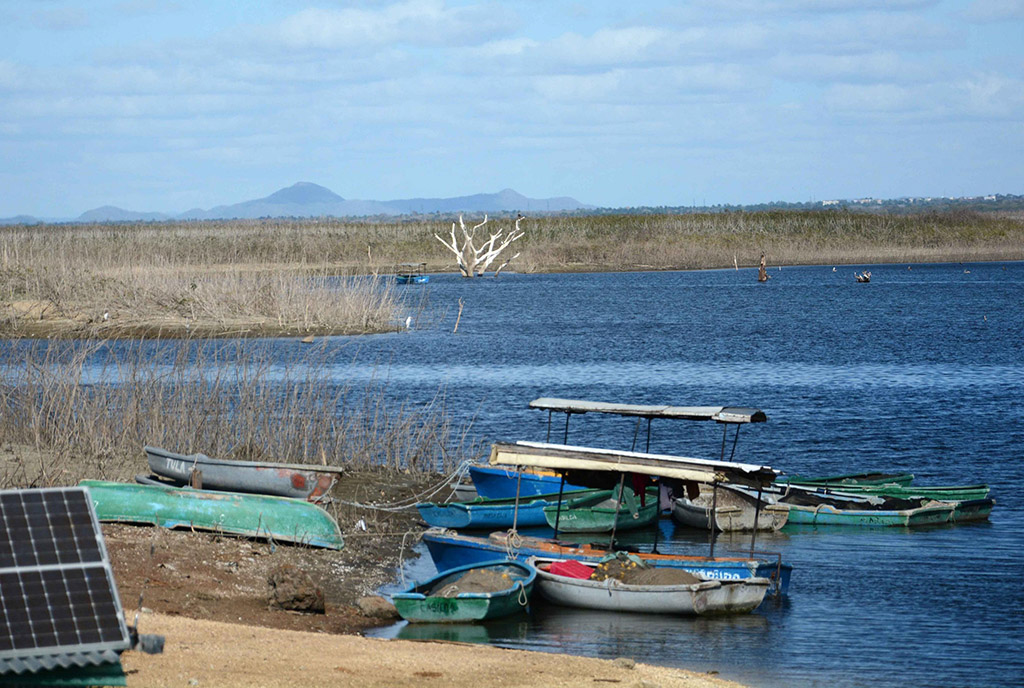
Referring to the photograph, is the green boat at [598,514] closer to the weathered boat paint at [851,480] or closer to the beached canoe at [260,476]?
the weathered boat paint at [851,480]

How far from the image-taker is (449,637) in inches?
571

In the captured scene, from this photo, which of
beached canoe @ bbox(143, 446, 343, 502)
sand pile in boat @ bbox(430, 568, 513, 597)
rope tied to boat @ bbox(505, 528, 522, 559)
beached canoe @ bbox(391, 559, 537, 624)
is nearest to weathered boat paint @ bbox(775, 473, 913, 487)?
rope tied to boat @ bbox(505, 528, 522, 559)

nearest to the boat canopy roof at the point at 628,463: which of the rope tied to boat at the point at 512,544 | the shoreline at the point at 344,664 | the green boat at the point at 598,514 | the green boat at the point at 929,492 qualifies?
the rope tied to boat at the point at 512,544

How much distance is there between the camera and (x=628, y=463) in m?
16.8

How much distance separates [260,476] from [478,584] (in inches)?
184

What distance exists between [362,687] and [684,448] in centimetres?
1833

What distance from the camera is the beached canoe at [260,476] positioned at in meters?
18.2

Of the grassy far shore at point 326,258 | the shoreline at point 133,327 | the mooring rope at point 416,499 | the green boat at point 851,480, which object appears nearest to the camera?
the mooring rope at point 416,499

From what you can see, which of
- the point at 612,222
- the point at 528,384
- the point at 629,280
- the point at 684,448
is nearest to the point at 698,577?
the point at 684,448

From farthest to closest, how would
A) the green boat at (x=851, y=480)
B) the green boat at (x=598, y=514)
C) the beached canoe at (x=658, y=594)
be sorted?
the green boat at (x=851, y=480)
the green boat at (x=598, y=514)
the beached canoe at (x=658, y=594)

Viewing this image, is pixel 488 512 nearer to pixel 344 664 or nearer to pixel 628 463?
pixel 628 463

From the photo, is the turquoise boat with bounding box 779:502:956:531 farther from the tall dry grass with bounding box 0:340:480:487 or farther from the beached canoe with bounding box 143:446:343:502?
the beached canoe with bounding box 143:446:343:502

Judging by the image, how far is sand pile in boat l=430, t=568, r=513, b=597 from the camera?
1538 centimetres

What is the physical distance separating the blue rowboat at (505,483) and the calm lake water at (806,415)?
258cm
